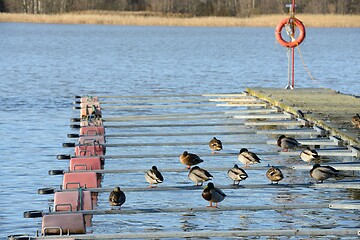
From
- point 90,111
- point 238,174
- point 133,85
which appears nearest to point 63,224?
point 238,174

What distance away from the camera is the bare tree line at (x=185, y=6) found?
88.4m

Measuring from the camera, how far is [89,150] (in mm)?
16016

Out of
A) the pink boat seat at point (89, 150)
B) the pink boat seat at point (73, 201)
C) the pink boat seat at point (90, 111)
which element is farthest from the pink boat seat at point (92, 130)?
the pink boat seat at point (73, 201)

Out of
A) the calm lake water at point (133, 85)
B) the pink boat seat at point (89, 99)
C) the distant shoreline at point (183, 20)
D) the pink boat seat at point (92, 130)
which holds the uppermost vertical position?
the pink boat seat at point (92, 130)

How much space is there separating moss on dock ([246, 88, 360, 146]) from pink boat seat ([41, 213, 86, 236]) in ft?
18.5

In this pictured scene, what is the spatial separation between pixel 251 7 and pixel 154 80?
5520 centimetres

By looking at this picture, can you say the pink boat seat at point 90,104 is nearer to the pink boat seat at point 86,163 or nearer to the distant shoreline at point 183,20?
the pink boat seat at point 86,163

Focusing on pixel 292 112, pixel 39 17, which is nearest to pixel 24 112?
pixel 292 112

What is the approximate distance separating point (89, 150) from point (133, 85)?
721 inches

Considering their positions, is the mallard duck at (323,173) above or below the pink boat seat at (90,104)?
above

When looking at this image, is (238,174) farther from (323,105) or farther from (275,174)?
(323,105)

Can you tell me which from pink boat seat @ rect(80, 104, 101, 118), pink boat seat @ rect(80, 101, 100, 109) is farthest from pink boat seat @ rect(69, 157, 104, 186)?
pink boat seat @ rect(80, 101, 100, 109)

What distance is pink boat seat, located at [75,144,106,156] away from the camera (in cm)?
1581

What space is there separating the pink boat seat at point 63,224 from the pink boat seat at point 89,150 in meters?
4.44
